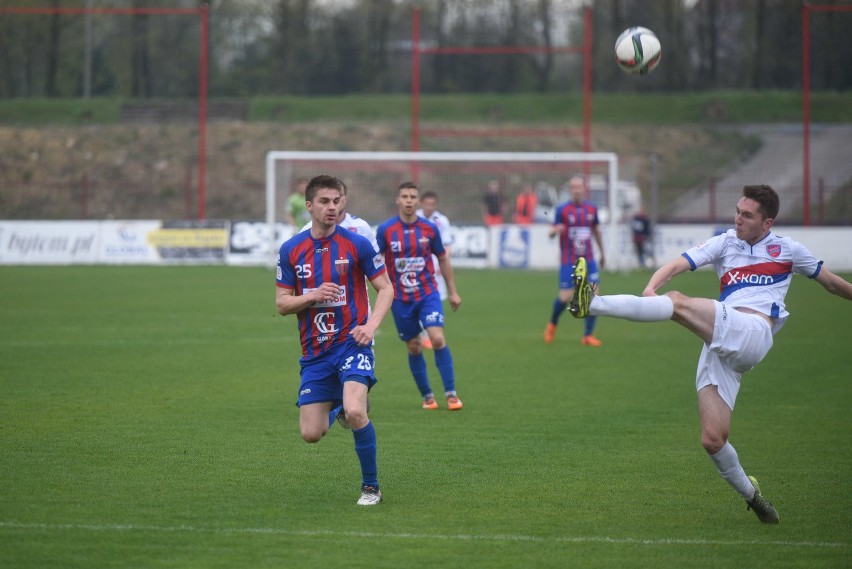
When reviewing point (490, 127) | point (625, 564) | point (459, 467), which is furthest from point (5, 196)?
point (625, 564)

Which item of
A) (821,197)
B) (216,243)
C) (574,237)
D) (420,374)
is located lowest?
(420,374)

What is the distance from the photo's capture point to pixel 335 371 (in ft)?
23.0

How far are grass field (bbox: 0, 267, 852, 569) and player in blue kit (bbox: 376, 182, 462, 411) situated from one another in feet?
2.46

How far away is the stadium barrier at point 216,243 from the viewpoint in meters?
31.5

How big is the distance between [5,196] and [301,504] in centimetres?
3606

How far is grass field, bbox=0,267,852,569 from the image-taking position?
6008 mm

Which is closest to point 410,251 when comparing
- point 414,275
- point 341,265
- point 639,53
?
point 414,275

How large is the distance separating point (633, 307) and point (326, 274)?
6.63ft

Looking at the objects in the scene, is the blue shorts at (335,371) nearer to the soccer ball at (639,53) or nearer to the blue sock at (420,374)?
the blue sock at (420,374)

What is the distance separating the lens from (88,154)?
1806 inches

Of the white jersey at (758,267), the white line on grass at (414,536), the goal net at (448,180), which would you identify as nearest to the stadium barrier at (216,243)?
the goal net at (448,180)

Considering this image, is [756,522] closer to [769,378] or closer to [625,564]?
[625,564]

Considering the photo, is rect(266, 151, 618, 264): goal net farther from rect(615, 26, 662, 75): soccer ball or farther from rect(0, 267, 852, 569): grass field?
rect(615, 26, 662, 75): soccer ball

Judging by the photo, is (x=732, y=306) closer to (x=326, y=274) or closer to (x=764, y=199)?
(x=764, y=199)
